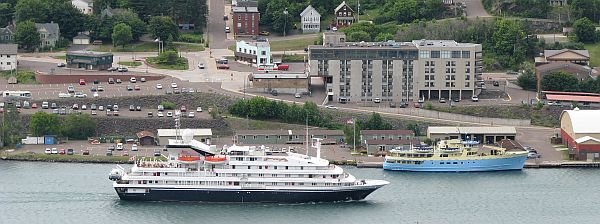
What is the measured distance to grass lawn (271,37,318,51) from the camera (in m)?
105

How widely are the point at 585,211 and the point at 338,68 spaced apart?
962 inches

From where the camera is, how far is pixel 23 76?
9725cm

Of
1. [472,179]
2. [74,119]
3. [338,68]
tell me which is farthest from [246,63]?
[472,179]

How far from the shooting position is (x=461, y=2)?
109m

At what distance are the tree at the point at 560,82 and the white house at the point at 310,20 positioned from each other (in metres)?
17.2

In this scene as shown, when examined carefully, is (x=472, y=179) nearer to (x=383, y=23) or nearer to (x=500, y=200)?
(x=500, y=200)

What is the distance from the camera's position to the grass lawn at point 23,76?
9669cm

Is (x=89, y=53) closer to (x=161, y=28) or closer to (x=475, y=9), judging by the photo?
(x=161, y=28)

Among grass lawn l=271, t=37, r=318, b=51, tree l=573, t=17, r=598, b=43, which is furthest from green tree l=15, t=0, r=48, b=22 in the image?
tree l=573, t=17, r=598, b=43

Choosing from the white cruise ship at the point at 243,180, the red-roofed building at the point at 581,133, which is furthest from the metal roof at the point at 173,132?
the red-roofed building at the point at 581,133

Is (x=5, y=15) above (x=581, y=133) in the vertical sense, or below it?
above

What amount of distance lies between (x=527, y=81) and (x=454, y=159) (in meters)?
15.5

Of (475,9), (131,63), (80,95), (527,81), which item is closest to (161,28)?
(131,63)

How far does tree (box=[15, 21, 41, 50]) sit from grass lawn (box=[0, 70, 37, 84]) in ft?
17.5
